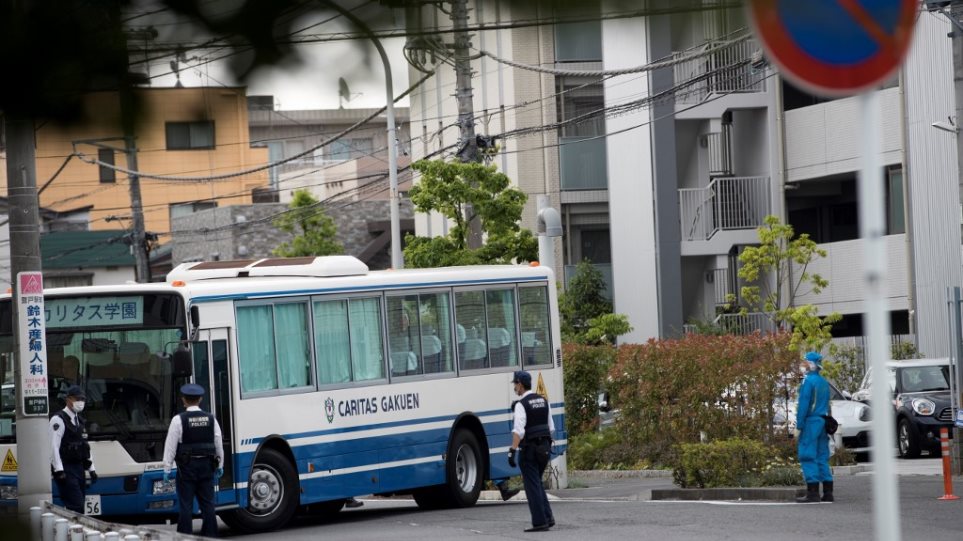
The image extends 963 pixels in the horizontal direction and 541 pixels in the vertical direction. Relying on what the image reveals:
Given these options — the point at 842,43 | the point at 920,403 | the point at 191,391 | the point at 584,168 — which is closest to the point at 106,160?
the point at 842,43

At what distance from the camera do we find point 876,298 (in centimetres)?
405

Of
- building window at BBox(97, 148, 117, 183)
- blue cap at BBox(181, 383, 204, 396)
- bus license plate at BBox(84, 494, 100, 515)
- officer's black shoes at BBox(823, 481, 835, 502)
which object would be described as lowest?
officer's black shoes at BBox(823, 481, 835, 502)

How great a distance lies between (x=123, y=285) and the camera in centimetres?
1471

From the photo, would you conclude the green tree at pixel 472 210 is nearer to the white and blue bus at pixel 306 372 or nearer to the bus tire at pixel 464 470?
the white and blue bus at pixel 306 372

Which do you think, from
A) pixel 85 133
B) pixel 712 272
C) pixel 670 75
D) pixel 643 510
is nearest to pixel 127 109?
pixel 85 133

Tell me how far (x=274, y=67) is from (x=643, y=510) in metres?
13.4

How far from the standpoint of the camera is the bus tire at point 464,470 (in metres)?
17.0

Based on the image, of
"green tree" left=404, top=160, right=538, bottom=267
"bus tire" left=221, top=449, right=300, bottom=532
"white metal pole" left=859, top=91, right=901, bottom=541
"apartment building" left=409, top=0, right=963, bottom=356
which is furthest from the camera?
"apartment building" left=409, top=0, right=963, bottom=356

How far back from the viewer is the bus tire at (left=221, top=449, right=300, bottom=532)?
585 inches

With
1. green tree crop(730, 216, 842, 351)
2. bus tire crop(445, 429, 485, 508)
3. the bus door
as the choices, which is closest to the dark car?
green tree crop(730, 216, 842, 351)

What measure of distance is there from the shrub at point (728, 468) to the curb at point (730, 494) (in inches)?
10.6

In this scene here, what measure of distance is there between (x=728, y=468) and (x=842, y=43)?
46.5 feet

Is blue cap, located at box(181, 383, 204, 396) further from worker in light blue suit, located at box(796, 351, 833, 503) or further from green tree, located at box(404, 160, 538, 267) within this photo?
green tree, located at box(404, 160, 538, 267)

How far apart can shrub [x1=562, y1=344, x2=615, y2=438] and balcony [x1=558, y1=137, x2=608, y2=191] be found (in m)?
4.34
